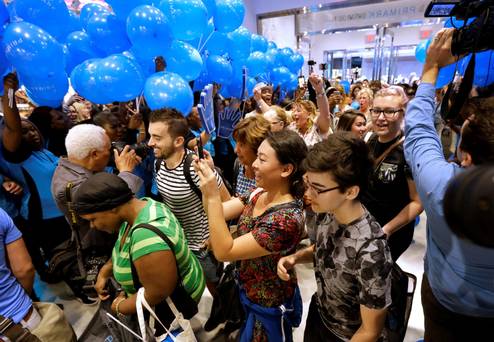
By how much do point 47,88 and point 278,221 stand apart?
2418mm

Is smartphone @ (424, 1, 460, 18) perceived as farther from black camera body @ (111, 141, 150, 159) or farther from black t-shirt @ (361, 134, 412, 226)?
black camera body @ (111, 141, 150, 159)

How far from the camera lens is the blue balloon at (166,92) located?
259cm

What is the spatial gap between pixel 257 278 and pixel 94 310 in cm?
177

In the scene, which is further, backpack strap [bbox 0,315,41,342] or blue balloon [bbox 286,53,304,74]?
blue balloon [bbox 286,53,304,74]

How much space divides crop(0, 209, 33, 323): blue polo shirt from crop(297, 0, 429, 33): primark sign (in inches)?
371

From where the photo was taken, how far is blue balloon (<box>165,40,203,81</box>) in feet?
9.87

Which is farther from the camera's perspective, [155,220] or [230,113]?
[230,113]

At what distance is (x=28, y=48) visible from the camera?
85.9 inches

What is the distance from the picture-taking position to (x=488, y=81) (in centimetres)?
165

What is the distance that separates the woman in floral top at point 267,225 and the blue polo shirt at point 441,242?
1.53ft

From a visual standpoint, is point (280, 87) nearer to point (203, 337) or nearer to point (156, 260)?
point (203, 337)

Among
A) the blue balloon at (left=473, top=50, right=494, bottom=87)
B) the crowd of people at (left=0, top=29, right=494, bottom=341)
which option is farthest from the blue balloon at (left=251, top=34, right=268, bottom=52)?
the blue balloon at (left=473, top=50, right=494, bottom=87)

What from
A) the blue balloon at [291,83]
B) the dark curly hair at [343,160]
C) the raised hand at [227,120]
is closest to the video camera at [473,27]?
the dark curly hair at [343,160]

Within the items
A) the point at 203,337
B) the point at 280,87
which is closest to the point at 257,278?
the point at 203,337
